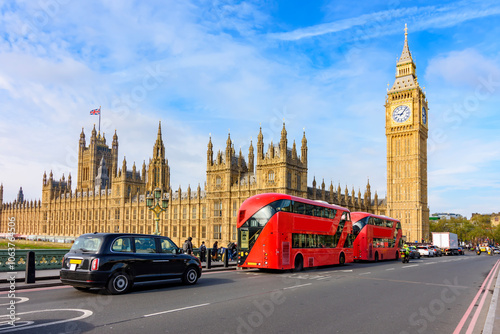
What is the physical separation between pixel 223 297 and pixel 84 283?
4116mm

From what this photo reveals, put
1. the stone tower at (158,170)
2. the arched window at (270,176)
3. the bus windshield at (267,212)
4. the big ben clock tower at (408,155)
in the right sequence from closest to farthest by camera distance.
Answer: the bus windshield at (267,212), the arched window at (270,176), the stone tower at (158,170), the big ben clock tower at (408,155)

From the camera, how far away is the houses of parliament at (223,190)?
5912cm

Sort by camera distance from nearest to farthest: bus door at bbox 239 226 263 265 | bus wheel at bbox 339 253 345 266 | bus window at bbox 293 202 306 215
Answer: bus door at bbox 239 226 263 265 < bus window at bbox 293 202 306 215 < bus wheel at bbox 339 253 345 266

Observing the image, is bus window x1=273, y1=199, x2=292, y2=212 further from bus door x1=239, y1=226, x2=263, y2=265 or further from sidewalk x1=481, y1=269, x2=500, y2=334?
sidewalk x1=481, y1=269, x2=500, y2=334

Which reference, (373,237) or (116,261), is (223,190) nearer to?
(373,237)

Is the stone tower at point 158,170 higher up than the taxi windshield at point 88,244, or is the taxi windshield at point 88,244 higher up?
the stone tower at point 158,170

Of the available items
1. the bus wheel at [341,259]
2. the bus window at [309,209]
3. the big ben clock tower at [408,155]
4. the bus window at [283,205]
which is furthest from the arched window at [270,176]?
the big ben clock tower at [408,155]

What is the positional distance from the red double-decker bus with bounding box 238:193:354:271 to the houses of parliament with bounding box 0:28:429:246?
1193 inches

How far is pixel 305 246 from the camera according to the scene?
23188mm

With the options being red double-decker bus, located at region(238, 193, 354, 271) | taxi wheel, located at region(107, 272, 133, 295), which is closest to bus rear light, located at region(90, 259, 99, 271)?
taxi wheel, located at region(107, 272, 133, 295)

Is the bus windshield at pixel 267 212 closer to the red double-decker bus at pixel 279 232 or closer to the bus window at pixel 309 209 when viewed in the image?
the red double-decker bus at pixel 279 232

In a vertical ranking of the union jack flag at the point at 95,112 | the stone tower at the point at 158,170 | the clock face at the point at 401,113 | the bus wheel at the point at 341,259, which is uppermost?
the union jack flag at the point at 95,112

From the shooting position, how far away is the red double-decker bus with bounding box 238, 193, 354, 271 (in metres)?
21.0

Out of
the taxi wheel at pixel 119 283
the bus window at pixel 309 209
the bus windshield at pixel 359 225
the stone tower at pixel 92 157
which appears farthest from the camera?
the stone tower at pixel 92 157
